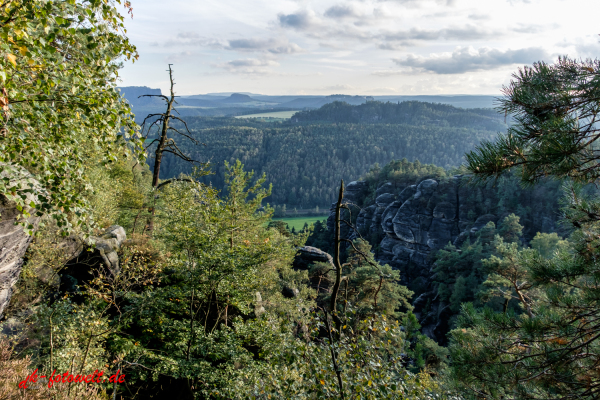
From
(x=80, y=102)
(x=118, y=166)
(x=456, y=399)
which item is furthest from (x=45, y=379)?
(x=118, y=166)

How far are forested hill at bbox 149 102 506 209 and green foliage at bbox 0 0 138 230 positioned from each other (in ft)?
435

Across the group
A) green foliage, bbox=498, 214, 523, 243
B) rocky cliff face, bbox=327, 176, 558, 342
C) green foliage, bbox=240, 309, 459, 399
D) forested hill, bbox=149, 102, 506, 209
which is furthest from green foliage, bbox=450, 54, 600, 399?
forested hill, bbox=149, 102, 506, 209

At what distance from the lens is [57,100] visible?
11.5 feet

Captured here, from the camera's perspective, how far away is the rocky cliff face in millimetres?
53031

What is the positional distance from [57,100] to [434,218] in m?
61.7

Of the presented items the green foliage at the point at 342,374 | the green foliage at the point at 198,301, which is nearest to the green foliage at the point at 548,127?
the green foliage at the point at 342,374

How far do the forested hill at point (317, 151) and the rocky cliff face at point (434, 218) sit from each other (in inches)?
2916

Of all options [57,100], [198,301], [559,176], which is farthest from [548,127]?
[198,301]

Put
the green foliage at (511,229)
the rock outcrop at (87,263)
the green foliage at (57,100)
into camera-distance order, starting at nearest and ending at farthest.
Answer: the green foliage at (57,100) < the rock outcrop at (87,263) < the green foliage at (511,229)

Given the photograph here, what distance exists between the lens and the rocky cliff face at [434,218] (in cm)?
5303

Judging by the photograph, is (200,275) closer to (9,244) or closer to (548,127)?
(9,244)

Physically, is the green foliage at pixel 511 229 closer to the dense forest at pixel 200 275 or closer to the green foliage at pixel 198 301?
the dense forest at pixel 200 275

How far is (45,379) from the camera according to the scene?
3.95 metres

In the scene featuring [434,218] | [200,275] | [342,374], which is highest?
[342,374]
